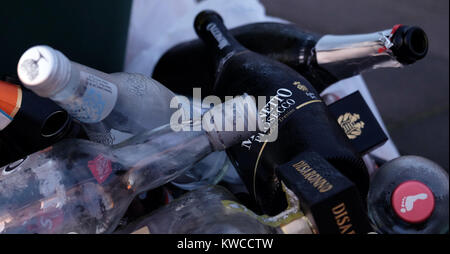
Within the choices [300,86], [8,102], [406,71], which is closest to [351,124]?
[300,86]

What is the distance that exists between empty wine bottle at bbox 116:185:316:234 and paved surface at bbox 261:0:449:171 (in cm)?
86

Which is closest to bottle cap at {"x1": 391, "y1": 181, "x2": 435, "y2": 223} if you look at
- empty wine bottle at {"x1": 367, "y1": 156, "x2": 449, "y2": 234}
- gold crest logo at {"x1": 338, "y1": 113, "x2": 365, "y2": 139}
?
empty wine bottle at {"x1": 367, "y1": 156, "x2": 449, "y2": 234}

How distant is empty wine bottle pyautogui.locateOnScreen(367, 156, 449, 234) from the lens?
0.42 metres

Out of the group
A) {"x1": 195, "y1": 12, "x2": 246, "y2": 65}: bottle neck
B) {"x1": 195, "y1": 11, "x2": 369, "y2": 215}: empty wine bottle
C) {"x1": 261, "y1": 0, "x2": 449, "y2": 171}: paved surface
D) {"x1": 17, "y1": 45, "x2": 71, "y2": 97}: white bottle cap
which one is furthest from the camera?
{"x1": 261, "y1": 0, "x2": 449, "y2": 171}: paved surface

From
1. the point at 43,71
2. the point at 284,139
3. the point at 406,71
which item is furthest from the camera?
the point at 406,71

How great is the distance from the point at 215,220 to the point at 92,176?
0.13 m

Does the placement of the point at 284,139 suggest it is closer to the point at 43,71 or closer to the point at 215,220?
the point at 215,220

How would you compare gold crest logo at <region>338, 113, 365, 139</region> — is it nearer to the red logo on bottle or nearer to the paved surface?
the red logo on bottle

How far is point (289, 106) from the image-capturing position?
48 cm

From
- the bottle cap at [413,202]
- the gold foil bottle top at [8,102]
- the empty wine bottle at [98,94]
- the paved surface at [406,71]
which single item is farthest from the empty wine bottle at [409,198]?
the paved surface at [406,71]

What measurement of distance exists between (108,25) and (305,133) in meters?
0.41

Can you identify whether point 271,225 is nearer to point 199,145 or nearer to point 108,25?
point 199,145

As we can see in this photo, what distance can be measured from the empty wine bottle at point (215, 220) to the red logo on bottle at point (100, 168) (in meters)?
0.05

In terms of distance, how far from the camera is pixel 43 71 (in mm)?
332
